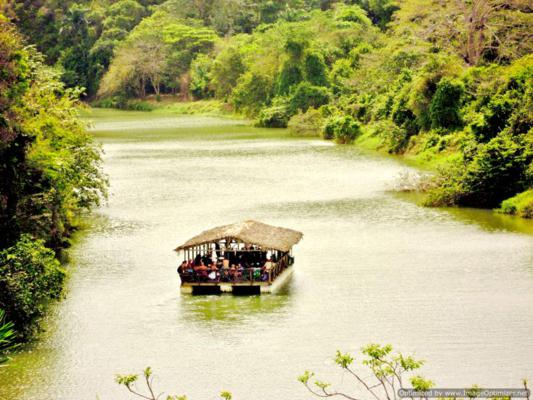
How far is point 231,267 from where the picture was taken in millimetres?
31453

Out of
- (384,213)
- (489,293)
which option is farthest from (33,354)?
(384,213)

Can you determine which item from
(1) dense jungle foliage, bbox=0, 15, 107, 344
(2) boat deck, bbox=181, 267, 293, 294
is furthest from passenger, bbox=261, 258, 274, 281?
(1) dense jungle foliage, bbox=0, 15, 107, 344

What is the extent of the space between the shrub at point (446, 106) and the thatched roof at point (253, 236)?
28.3 meters

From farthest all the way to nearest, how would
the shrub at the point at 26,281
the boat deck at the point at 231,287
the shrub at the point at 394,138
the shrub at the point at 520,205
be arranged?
the shrub at the point at 394,138, the shrub at the point at 520,205, the boat deck at the point at 231,287, the shrub at the point at 26,281

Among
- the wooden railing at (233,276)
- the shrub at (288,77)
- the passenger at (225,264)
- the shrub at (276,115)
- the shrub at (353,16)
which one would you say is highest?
the shrub at (353,16)

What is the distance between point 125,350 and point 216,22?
104m

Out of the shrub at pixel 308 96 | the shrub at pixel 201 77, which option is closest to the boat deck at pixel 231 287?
the shrub at pixel 308 96

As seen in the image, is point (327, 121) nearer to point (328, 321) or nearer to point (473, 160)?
point (473, 160)

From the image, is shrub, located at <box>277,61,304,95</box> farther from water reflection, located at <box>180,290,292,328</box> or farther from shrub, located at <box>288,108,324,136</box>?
water reflection, located at <box>180,290,292,328</box>

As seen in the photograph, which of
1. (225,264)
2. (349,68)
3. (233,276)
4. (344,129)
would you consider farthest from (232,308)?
(349,68)

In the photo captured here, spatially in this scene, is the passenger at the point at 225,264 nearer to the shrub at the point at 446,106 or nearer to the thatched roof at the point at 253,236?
the thatched roof at the point at 253,236

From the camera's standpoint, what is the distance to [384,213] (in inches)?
1713

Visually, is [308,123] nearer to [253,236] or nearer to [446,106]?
[446,106]

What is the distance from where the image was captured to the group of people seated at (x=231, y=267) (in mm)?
30891
